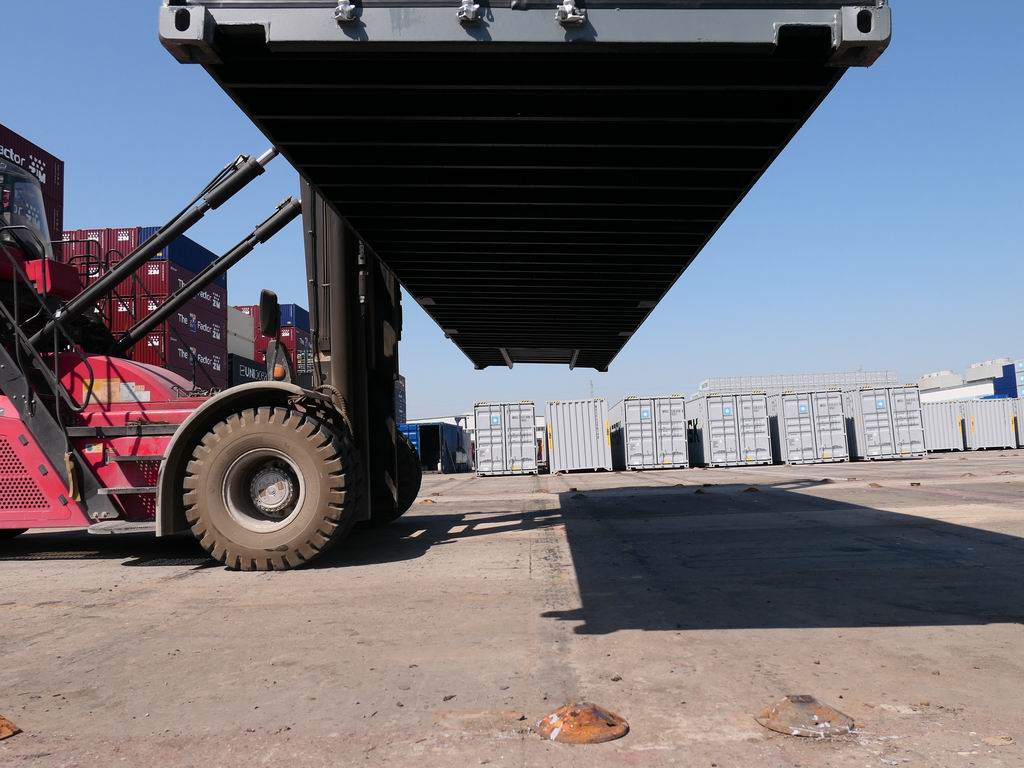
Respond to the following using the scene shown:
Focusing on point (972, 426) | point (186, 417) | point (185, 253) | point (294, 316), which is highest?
point (185, 253)

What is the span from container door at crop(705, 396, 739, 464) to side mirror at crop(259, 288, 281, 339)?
76.8ft

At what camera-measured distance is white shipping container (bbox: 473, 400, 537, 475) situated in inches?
1081

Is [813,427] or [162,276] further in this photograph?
[813,427]

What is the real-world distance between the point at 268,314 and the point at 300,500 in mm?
1852

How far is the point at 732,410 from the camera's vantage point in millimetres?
28000

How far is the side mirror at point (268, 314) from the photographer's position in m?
6.92

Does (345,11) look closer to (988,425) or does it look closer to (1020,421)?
(988,425)

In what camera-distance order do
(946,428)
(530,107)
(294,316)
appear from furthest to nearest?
(946,428), (294,316), (530,107)

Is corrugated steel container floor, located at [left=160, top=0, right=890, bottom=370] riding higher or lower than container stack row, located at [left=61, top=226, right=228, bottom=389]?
lower

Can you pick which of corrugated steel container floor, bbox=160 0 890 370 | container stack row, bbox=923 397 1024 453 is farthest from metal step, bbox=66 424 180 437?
container stack row, bbox=923 397 1024 453

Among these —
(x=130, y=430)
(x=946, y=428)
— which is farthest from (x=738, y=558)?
(x=946, y=428)

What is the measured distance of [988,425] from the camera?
109 feet

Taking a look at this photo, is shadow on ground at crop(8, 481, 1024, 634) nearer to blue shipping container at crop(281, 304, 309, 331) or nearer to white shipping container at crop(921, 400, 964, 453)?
blue shipping container at crop(281, 304, 309, 331)

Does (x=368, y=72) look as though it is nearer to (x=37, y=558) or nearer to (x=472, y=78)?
(x=472, y=78)
